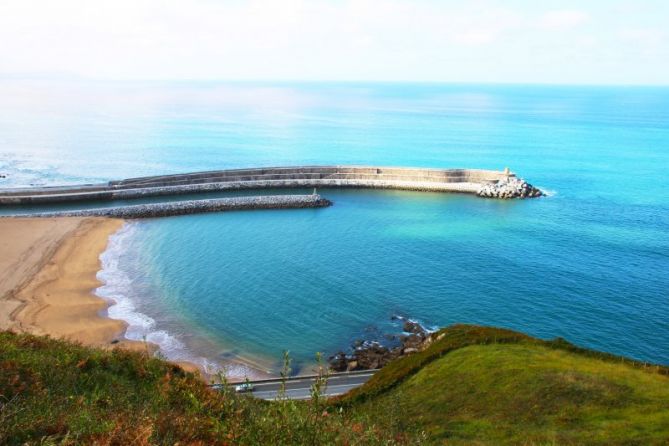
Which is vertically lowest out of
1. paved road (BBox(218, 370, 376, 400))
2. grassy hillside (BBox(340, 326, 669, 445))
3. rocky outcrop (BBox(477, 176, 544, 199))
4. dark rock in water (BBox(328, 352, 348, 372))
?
dark rock in water (BBox(328, 352, 348, 372))

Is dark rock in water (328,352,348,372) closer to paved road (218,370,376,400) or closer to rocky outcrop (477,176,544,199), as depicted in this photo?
paved road (218,370,376,400)

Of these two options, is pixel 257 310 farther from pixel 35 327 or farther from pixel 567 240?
pixel 567 240

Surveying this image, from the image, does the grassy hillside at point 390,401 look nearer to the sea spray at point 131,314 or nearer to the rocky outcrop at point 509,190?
the sea spray at point 131,314

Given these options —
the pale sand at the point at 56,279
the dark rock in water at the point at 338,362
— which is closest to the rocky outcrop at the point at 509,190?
the pale sand at the point at 56,279

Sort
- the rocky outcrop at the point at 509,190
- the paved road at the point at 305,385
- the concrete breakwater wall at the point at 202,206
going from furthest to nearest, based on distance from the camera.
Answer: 1. the rocky outcrop at the point at 509,190
2. the concrete breakwater wall at the point at 202,206
3. the paved road at the point at 305,385

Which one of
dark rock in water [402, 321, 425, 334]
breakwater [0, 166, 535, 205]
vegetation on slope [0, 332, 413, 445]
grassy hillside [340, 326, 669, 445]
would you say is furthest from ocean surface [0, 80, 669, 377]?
vegetation on slope [0, 332, 413, 445]
